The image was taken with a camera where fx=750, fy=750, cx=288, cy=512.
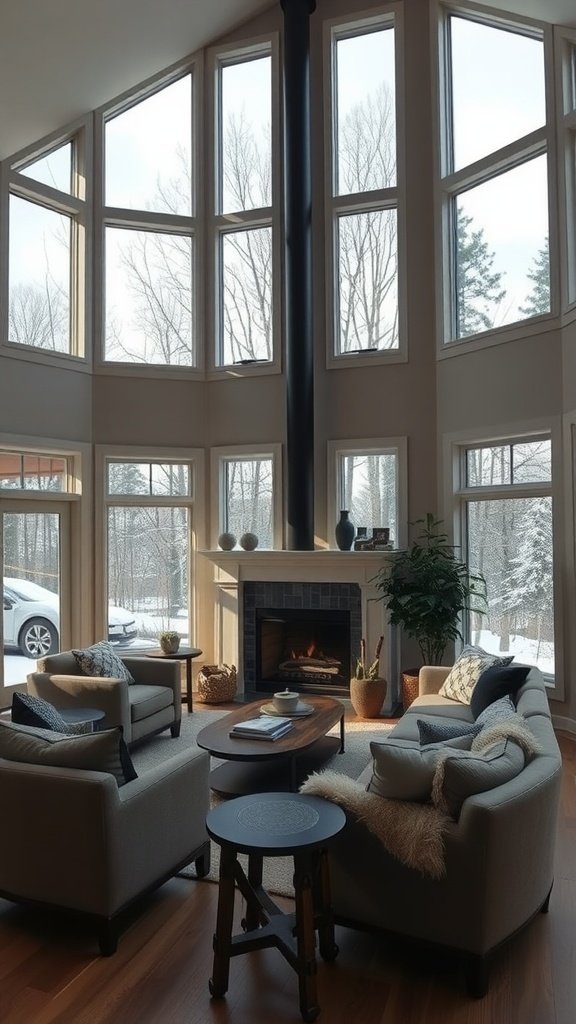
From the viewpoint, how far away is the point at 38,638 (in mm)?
6914

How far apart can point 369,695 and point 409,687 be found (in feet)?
1.13

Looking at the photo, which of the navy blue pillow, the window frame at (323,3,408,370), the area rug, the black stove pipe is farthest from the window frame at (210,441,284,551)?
the navy blue pillow

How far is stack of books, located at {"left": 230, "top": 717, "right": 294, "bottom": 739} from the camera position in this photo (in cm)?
440

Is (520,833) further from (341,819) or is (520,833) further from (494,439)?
(494,439)

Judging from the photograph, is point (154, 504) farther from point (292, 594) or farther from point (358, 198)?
point (358, 198)

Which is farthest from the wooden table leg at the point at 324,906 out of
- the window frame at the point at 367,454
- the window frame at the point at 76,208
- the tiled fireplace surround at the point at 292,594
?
the window frame at the point at 76,208

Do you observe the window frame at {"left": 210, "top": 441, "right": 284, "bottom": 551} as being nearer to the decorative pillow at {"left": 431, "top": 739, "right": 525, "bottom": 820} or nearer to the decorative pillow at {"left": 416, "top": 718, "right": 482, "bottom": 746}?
the decorative pillow at {"left": 416, "top": 718, "right": 482, "bottom": 746}

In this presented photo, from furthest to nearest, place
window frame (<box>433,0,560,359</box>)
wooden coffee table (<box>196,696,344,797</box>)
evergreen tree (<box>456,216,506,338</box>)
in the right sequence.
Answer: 1. evergreen tree (<box>456,216,506,338</box>)
2. window frame (<box>433,0,560,359</box>)
3. wooden coffee table (<box>196,696,344,797</box>)

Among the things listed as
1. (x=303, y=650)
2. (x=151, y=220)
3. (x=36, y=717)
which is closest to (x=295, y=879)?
(x=36, y=717)

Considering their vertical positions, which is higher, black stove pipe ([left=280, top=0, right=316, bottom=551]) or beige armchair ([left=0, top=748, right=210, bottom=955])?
black stove pipe ([left=280, top=0, right=316, bottom=551])

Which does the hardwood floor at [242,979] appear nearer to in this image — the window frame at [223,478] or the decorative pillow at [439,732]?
the decorative pillow at [439,732]

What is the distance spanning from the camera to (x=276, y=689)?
7293mm

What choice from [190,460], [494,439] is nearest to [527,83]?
[494,439]

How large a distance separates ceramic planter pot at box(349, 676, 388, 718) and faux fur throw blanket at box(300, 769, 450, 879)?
11.2ft
